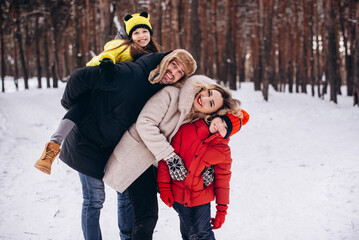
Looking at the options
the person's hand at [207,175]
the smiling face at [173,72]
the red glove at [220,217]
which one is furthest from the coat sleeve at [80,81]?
the red glove at [220,217]

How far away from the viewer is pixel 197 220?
88.4 inches

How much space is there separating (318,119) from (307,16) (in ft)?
35.7

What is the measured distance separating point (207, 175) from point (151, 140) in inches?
21.3

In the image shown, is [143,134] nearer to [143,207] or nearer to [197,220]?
[143,207]

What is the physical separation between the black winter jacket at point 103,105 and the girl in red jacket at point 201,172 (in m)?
0.41

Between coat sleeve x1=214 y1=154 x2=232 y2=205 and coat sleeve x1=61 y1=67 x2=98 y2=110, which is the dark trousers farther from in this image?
coat sleeve x1=61 y1=67 x2=98 y2=110

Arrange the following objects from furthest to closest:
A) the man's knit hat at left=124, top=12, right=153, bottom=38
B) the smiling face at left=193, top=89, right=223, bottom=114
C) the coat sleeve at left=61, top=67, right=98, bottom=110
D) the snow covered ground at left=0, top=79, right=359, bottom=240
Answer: the snow covered ground at left=0, top=79, right=359, bottom=240 → the man's knit hat at left=124, top=12, right=153, bottom=38 → the smiling face at left=193, top=89, right=223, bottom=114 → the coat sleeve at left=61, top=67, right=98, bottom=110

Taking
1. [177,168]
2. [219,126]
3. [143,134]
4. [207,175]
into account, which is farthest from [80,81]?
[207,175]

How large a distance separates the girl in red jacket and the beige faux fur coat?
0.13 metres

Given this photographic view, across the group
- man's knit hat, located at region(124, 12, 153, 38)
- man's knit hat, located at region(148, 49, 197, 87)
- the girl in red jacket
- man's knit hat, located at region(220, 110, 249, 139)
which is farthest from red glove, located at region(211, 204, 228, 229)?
man's knit hat, located at region(124, 12, 153, 38)

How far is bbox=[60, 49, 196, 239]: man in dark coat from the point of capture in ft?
6.59

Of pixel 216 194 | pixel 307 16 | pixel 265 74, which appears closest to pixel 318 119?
pixel 265 74

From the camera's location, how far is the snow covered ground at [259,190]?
331 cm

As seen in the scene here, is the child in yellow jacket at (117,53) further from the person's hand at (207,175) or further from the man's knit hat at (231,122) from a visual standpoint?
the person's hand at (207,175)
